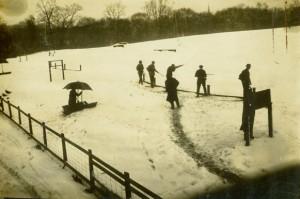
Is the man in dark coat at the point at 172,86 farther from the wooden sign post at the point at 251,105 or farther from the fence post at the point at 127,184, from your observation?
the fence post at the point at 127,184

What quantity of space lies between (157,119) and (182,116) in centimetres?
101

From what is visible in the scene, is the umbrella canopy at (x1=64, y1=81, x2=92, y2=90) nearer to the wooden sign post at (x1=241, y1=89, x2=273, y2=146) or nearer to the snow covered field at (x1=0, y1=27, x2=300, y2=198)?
the snow covered field at (x1=0, y1=27, x2=300, y2=198)

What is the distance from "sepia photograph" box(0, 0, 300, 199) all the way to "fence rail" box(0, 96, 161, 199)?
3 centimetres

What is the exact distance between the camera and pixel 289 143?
1137 centimetres

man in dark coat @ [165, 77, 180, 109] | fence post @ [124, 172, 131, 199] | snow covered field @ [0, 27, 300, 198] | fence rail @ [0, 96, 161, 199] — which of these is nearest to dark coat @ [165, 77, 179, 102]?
man in dark coat @ [165, 77, 180, 109]

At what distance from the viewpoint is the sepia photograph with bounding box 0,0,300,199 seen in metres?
9.16

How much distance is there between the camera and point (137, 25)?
96.3 feet

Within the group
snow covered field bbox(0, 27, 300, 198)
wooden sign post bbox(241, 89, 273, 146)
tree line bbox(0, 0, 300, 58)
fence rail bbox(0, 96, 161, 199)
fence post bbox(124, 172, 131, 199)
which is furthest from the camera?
tree line bbox(0, 0, 300, 58)

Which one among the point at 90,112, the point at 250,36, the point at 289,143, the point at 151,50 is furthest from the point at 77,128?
the point at 151,50

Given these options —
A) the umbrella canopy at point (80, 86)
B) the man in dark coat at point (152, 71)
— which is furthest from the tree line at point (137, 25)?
the umbrella canopy at point (80, 86)

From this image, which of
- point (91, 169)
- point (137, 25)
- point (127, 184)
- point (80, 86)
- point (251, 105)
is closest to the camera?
point (127, 184)

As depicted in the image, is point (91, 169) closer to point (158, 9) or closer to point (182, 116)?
point (182, 116)

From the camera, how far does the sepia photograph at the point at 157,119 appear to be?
9164 millimetres

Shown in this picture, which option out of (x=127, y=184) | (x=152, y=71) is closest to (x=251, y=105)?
(x=127, y=184)
